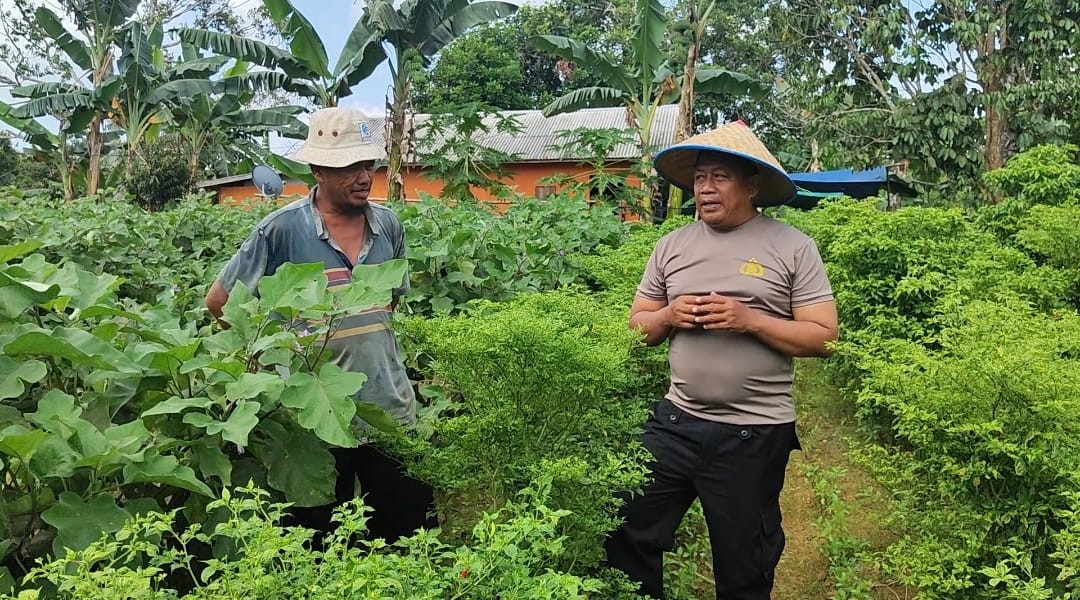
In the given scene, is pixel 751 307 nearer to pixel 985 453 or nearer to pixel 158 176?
pixel 985 453

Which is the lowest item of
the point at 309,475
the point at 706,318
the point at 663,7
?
the point at 309,475

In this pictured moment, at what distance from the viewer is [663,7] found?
35.6 ft

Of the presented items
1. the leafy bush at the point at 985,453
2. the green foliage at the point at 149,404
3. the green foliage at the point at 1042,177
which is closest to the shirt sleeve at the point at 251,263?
the green foliage at the point at 149,404

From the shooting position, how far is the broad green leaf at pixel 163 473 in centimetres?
175

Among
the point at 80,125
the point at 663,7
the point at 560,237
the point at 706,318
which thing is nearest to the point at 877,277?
the point at 560,237

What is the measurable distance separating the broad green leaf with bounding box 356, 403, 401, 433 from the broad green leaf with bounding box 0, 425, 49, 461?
824 mm

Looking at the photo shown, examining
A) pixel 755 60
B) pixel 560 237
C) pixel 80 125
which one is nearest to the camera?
pixel 560 237

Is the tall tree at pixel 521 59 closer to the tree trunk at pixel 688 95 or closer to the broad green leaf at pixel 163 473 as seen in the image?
the tree trunk at pixel 688 95

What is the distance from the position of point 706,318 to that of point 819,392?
3753 mm

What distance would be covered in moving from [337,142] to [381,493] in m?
1.19

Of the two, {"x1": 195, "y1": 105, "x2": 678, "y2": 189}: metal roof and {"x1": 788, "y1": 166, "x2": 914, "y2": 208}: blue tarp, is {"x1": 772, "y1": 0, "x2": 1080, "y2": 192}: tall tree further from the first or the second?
{"x1": 195, "y1": 105, "x2": 678, "y2": 189}: metal roof

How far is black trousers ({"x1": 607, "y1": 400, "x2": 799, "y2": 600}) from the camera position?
2.66m

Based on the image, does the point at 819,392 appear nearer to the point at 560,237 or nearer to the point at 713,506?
the point at 560,237

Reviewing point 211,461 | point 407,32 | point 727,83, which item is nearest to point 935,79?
point 727,83
